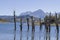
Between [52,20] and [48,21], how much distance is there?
1.14 meters

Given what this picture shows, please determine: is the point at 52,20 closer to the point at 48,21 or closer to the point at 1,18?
the point at 48,21

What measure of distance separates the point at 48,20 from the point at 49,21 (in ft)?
3.86

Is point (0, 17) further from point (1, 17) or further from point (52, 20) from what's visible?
point (52, 20)

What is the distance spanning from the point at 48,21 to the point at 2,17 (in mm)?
115331

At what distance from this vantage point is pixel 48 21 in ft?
155

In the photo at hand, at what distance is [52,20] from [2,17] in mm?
114750

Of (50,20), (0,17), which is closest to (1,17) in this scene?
(0,17)

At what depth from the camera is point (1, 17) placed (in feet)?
513

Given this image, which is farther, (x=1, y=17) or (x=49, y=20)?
(x=1, y=17)

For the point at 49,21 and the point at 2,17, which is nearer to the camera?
the point at 49,21

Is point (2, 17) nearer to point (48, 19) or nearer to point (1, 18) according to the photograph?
point (1, 18)

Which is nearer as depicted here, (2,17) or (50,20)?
(50,20)

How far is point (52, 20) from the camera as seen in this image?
48.1m

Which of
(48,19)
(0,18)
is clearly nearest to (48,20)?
(48,19)
